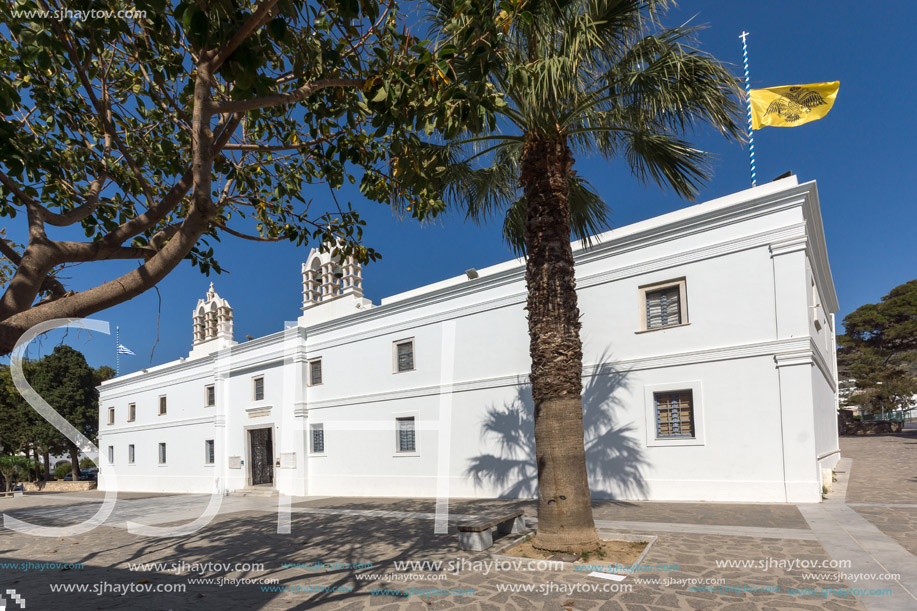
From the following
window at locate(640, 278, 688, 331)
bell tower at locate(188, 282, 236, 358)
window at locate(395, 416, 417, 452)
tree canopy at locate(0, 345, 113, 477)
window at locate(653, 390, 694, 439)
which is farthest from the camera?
tree canopy at locate(0, 345, 113, 477)

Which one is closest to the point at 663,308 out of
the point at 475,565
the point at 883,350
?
the point at 475,565

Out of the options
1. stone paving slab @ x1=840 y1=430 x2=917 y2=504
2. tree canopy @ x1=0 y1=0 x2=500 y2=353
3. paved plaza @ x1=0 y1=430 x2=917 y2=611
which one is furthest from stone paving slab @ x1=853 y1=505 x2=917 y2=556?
tree canopy @ x1=0 y1=0 x2=500 y2=353

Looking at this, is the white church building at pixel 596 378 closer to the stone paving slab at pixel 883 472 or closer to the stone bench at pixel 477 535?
the stone paving slab at pixel 883 472

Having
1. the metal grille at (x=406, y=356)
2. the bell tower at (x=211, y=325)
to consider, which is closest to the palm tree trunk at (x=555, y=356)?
the metal grille at (x=406, y=356)

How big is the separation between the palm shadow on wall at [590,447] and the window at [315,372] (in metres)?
7.65

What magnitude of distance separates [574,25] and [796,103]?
363 inches

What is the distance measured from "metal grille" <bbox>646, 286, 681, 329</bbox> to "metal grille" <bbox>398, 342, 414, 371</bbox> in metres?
7.71

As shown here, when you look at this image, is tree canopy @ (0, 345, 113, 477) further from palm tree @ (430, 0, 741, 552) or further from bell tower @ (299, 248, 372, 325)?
palm tree @ (430, 0, 741, 552)

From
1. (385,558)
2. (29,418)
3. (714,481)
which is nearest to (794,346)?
(714,481)

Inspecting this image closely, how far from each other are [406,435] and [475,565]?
1035cm

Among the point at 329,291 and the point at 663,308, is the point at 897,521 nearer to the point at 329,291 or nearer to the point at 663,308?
the point at 663,308

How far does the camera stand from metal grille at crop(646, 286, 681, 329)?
41.5 feet

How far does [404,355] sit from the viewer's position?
17.7 metres

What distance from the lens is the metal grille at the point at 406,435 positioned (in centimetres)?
1705
